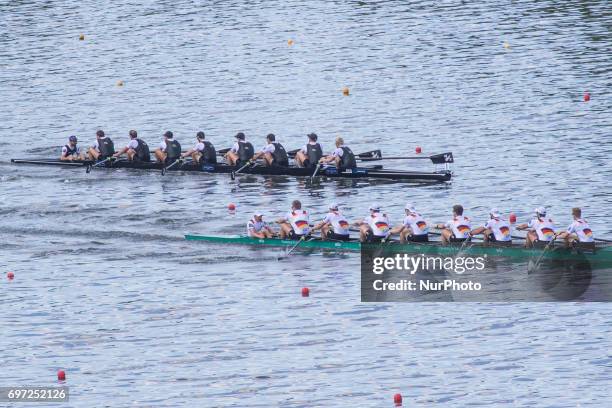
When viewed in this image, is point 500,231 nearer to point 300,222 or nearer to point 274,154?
point 300,222

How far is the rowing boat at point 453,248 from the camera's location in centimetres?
4853

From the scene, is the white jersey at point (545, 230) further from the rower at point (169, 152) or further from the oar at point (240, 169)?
the rower at point (169, 152)

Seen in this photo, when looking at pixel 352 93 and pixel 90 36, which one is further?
pixel 90 36

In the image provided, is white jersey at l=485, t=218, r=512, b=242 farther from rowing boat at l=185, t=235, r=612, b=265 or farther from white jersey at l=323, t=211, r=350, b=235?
white jersey at l=323, t=211, r=350, b=235

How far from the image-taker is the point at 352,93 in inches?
3241

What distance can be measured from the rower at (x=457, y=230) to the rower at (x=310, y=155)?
44.1 feet

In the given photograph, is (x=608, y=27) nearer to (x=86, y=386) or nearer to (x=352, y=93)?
(x=352, y=93)

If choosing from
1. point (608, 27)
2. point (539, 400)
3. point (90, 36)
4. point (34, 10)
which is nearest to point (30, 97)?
point (90, 36)

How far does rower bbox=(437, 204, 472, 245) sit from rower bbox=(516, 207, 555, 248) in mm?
2101

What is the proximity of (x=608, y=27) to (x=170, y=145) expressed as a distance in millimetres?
35353

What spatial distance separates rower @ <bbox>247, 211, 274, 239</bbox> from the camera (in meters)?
53.4

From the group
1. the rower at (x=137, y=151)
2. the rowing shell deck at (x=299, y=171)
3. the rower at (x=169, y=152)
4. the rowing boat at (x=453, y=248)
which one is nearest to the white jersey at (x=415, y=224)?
the rowing boat at (x=453, y=248)

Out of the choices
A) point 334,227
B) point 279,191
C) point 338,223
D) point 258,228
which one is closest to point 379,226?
point 338,223

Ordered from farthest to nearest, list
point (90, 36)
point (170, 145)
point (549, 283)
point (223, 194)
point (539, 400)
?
point (90, 36) < point (170, 145) < point (223, 194) < point (549, 283) < point (539, 400)
